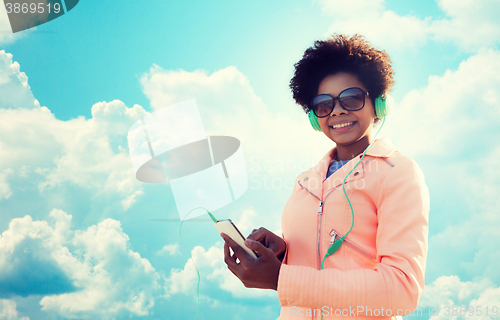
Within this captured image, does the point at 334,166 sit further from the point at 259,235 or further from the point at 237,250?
the point at 237,250

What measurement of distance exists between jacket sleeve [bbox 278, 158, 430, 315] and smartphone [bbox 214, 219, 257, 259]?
0.26 meters

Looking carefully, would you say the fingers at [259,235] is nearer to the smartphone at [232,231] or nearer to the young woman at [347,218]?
the young woman at [347,218]

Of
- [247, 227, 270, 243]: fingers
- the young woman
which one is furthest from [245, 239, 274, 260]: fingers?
[247, 227, 270, 243]: fingers

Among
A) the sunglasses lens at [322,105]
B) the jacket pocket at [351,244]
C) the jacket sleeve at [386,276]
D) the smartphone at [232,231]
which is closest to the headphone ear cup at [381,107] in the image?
the sunglasses lens at [322,105]

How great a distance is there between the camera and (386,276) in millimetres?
1718

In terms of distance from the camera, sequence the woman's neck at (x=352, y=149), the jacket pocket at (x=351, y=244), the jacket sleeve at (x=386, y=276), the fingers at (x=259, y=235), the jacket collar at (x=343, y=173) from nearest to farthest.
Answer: the jacket sleeve at (x=386, y=276)
the jacket pocket at (x=351, y=244)
the jacket collar at (x=343, y=173)
the fingers at (x=259, y=235)
the woman's neck at (x=352, y=149)

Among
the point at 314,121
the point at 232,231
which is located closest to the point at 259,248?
the point at 232,231

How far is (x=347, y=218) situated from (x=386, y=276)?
0.52 meters

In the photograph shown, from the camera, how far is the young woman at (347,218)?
69.0 inches

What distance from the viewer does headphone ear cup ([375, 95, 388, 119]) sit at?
266 cm

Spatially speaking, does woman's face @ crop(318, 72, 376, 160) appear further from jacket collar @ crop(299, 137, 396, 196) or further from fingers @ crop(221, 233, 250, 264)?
fingers @ crop(221, 233, 250, 264)

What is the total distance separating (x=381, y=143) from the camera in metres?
2.44

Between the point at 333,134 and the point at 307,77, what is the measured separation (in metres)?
0.71

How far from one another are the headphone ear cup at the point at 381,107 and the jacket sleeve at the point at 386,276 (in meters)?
0.91
